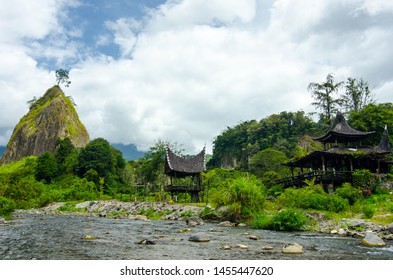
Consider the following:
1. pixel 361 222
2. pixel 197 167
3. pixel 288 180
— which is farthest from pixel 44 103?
pixel 361 222

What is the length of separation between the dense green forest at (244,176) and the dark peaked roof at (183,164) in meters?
2.68

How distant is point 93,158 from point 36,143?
4213 centimetres

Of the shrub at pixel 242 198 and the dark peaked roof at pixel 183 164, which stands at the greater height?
the dark peaked roof at pixel 183 164

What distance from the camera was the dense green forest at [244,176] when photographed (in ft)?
70.8

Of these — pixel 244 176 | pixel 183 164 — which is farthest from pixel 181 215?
pixel 183 164

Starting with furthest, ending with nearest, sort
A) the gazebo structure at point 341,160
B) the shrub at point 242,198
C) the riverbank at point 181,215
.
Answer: the gazebo structure at point 341,160 < the shrub at point 242,198 < the riverbank at point 181,215

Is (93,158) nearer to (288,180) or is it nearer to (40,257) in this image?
(288,180)

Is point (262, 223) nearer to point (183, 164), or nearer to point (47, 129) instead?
point (183, 164)

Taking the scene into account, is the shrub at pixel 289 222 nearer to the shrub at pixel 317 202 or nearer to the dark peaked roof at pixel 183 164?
the shrub at pixel 317 202

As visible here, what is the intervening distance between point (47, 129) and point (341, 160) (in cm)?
8133

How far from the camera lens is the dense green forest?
21.6m

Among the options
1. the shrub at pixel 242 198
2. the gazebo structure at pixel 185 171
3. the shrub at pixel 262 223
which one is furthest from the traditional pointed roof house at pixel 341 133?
the shrub at pixel 262 223

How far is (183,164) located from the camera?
40.5 metres
